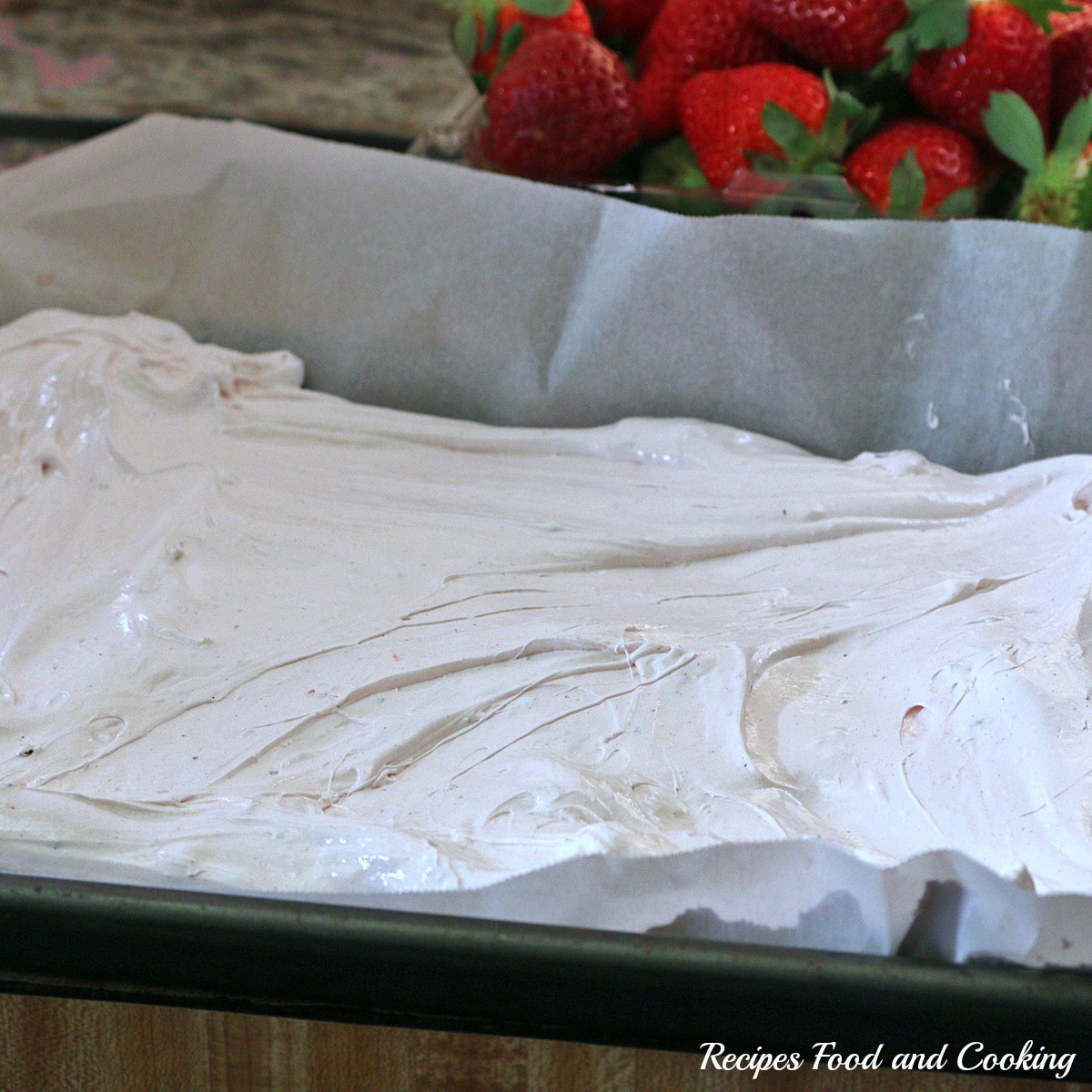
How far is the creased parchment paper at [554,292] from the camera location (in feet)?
3.06

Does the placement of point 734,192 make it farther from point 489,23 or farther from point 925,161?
point 489,23

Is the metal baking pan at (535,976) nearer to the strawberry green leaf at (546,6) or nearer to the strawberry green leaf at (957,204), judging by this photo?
the strawberry green leaf at (957,204)

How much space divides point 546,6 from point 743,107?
8.3 inches

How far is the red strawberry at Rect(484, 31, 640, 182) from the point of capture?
1056 mm

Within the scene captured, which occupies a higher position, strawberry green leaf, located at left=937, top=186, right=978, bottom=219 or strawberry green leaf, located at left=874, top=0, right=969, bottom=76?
strawberry green leaf, located at left=874, top=0, right=969, bottom=76

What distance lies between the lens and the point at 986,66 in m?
1.00

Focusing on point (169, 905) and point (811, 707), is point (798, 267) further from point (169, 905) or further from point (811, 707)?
point (169, 905)

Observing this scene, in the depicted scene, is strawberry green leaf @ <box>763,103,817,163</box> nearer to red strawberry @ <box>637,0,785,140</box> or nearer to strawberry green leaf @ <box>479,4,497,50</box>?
red strawberry @ <box>637,0,785,140</box>

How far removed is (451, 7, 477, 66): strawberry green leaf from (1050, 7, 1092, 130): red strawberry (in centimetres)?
53

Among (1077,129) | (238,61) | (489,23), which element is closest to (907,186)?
(1077,129)

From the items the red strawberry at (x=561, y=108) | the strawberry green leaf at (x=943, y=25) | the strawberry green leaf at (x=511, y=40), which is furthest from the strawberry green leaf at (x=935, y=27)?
the strawberry green leaf at (x=511, y=40)

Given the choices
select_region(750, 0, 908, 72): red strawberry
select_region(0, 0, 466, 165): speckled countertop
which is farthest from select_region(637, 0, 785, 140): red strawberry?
select_region(0, 0, 466, 165): speckled countertop

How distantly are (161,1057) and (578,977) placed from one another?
20 cm

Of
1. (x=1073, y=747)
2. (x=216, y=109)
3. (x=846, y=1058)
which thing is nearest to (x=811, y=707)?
(x=1073, y=747)
